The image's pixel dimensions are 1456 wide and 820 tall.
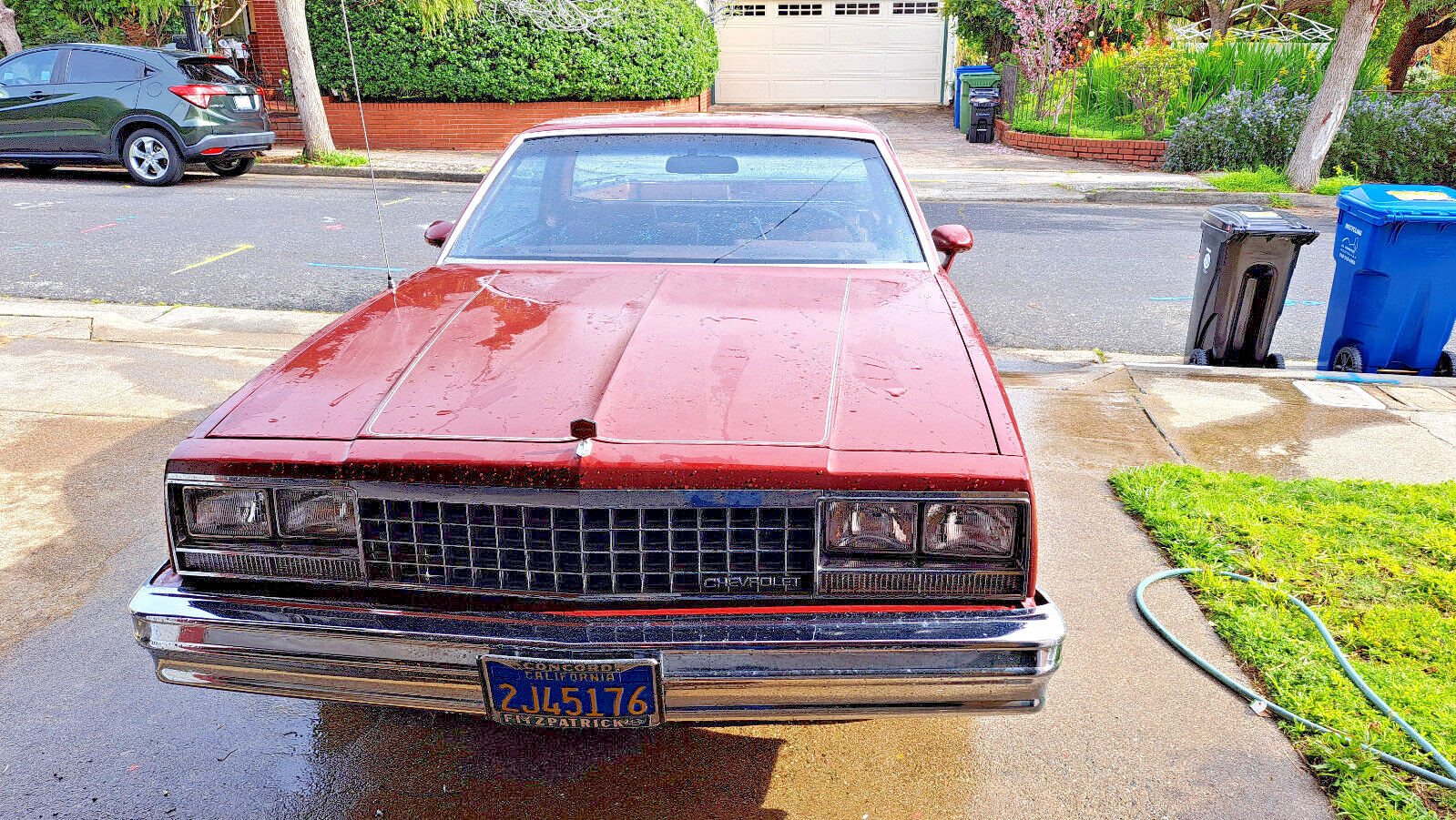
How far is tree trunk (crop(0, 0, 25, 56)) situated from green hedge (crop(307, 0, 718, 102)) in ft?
14.9

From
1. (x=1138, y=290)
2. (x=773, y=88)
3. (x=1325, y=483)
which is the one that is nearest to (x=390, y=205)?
(x=1138, y=290)

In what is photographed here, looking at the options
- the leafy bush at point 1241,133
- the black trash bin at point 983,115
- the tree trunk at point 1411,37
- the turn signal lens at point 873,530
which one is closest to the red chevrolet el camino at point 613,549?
the turn signal lens at point 873,530

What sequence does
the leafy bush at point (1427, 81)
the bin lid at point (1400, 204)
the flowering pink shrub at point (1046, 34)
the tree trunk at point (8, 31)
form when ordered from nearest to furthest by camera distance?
1. the bin lid at point (1400, 204)
2. the tree trunk at point (8, 31)
3. the leafy bush at point (1427, 81)
4. the flowering pink shrub at point (1046, 34)

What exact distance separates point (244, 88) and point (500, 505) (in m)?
13.5

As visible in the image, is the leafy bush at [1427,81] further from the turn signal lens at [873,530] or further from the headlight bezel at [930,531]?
the turn signal lens at [873,530]

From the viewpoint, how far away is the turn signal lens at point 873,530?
7.39 ft

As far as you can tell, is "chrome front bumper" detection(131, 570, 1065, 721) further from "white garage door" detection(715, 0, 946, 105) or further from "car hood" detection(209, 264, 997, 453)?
"white garage door" detection(715, 0, 946, 105)

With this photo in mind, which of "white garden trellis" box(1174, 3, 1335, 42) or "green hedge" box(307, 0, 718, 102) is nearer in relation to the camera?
"green hedge" box(307, 0, 718, 102)

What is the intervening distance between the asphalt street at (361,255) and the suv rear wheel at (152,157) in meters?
0.27

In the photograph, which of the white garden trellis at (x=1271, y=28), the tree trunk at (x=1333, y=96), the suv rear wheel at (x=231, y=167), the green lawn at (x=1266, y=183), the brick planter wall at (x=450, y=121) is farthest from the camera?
the white garden trellis at (x=1271, y=28)

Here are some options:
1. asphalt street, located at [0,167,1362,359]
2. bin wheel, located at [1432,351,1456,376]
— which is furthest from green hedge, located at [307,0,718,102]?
bin wheel, located at [1432,351,1456,376]

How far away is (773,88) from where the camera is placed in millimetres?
26828

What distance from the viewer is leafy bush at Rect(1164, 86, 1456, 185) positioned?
14.4 metres

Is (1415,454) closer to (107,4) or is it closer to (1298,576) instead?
(1298,576)
